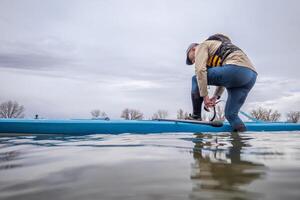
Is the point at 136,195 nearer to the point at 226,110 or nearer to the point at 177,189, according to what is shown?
the point at 177,189

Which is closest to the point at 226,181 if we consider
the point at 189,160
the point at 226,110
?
the point at 189,160

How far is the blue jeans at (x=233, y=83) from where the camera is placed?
12.0ft

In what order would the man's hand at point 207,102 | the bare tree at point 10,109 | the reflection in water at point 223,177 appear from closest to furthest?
the reflection in water at point 223,177
the man's hand at point 207,102
the bare tree at point 10,109

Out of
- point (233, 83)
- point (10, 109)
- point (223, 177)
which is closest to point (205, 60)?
point (233, 83)

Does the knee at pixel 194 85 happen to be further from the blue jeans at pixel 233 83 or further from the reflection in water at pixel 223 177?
the reflection in water at pixel 223 177

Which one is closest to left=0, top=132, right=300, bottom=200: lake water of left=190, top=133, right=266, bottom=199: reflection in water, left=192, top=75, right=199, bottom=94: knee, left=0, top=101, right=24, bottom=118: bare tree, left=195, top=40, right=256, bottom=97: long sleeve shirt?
left=190, top=133, right=266, bottom=199: reflection in water

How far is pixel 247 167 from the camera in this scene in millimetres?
1002

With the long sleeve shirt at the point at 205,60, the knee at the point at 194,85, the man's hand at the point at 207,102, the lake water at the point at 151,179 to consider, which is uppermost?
the long sleeve shirt at the point at 205,60

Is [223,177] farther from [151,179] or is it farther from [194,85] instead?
[194,85]

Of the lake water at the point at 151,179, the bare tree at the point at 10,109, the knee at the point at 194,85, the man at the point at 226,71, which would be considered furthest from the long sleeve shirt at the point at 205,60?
the bare tree at the point at 10,109

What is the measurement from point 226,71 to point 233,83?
24 centimetres

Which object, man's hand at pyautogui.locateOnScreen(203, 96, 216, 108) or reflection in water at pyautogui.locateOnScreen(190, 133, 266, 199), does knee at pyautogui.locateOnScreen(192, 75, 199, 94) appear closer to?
man's hand at pyautogui.locateOnScreen(203, 96, 216, 108)

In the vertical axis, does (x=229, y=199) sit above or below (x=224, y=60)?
below

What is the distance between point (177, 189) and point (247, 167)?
0.41 meters
